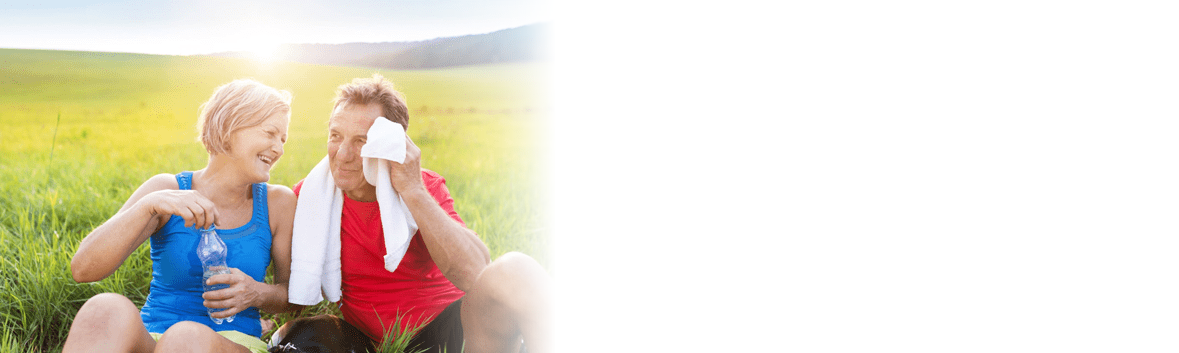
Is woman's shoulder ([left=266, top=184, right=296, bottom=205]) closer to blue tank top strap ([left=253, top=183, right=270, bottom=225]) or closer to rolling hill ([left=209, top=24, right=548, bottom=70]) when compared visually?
blue tank top strap ([left=253, top=183, right=270, bottom=225])

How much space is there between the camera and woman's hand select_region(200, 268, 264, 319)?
1.68 meters

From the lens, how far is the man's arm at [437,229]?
68.5 inches

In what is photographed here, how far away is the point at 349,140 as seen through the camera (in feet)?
5.91

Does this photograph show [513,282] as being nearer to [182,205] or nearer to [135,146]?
[182,205]

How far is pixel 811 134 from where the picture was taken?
156 centimetres

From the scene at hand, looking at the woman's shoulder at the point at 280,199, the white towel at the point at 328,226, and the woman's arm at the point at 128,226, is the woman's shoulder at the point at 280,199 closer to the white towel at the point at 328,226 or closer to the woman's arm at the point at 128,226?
the white towel at the point at 328,226

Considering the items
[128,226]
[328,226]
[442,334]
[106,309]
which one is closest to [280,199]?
[328,226]

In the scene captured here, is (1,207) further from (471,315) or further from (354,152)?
(471,315)

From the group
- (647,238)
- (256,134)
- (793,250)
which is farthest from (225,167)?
(793,250)

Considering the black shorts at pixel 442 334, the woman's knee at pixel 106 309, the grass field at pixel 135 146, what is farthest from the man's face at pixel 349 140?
the woman's knee at pixel 106 309

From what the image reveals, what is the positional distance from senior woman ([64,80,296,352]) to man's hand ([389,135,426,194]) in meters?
0.34

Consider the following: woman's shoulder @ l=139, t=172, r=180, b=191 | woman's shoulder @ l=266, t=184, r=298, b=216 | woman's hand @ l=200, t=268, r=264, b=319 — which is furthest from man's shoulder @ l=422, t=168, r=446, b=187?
woman's shoulder @ l=139, t=172, r=180, b=191

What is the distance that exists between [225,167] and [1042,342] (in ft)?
7.06

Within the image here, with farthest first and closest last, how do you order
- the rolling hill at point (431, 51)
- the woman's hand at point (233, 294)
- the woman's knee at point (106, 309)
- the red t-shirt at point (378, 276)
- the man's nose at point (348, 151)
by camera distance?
the rolling hill at point (431, 51) < the red t-shirt at point (378, 276) < the man's nose at point (348, 151) < the woman's hand at point (233, 294) < the woman's knee at point (106, 309)
